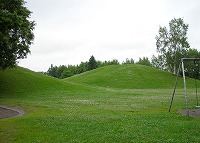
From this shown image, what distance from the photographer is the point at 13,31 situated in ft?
140

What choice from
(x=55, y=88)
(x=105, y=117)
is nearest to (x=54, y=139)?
(x=105, y=117)

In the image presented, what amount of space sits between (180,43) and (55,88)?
178 feet

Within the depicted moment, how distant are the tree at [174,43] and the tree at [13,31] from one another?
5760 cm

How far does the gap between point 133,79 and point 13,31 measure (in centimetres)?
5667

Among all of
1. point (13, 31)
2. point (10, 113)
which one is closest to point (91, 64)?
point (13, 31)

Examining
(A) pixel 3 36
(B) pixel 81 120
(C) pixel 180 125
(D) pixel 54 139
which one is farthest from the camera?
(A) pixel 3 36

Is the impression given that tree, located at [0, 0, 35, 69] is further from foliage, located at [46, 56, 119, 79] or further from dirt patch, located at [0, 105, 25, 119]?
foliage, located at [46, 56, 119, 79]

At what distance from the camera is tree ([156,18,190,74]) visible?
90.6m

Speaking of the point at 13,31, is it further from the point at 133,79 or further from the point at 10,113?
the point at 133,79

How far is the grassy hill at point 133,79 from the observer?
8450 centimetres

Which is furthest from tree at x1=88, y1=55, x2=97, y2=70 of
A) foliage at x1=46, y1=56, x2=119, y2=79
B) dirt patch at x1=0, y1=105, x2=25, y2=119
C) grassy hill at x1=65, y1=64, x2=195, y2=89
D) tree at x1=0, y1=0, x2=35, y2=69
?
dirt patch at x1=0, y1=105, x2=25, y2=119

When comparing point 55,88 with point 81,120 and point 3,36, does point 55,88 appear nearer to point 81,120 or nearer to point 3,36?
point 3,36

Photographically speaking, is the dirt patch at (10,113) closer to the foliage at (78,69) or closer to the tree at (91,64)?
the foliage at (78,69)

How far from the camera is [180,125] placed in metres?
17.5
